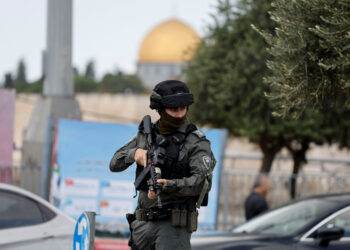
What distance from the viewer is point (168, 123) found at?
15.7ft

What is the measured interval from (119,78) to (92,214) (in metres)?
114

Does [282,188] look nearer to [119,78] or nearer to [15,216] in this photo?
[15,216]

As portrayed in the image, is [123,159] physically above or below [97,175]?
above

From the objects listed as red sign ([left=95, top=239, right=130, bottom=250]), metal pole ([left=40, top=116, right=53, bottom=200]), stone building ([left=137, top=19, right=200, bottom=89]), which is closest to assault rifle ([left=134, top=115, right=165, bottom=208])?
red sign ([left=95, top=239, right=130, bottom=250])

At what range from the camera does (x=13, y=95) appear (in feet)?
35.6

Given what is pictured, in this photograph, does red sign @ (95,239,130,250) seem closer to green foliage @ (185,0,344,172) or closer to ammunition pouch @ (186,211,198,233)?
ammunition pouch @ (186,211,198,233)

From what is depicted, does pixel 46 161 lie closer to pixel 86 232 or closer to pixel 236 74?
pixel 86 232

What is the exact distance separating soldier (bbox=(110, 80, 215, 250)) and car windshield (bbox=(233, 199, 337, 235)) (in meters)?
2.95

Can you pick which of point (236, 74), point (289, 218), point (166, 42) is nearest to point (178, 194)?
point (289, 218)

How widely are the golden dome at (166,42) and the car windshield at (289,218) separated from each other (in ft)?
351

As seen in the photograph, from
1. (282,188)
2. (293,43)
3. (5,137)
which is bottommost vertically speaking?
(282,188)

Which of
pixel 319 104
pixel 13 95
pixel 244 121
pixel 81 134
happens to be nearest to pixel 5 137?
pixel 13 95

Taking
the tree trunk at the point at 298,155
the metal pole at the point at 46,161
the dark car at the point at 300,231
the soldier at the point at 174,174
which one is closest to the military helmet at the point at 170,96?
the soldier at the point at 174,174

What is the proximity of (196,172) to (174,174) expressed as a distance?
0.53ft
